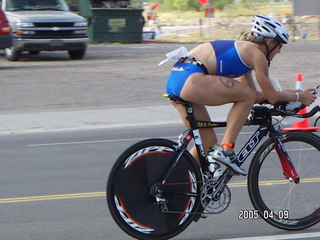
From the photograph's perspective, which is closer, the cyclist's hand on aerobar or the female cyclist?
the female cyclist

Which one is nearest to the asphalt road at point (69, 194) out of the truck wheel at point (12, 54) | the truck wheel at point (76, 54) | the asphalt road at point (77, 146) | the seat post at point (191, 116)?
the asphalt road at point (77, 146)

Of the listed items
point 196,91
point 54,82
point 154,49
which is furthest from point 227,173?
point 154,49

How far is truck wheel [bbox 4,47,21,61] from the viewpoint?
74.9ft

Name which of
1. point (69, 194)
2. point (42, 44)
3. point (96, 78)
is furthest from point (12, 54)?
point (69, 194)

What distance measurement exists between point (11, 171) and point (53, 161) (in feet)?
2.68

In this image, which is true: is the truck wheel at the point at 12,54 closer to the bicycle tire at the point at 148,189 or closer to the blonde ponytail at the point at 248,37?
the blonde ponytail at the point at 248,37

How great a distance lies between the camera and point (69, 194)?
7902 mm

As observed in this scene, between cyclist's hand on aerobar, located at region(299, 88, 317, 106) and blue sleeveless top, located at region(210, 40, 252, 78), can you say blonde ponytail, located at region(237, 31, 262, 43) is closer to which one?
blue sleeveless top, located at region(210, 40, 252, 78)

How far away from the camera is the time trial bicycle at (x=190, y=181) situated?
227 inches

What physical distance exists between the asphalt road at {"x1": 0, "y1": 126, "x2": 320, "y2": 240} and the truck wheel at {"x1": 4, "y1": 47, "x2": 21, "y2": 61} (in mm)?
10729

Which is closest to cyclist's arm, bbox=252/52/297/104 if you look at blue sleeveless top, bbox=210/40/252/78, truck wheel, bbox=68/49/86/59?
blue sleeveless top, bbox=210/40/252/78

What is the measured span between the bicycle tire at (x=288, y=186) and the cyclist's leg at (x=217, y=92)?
0.41m

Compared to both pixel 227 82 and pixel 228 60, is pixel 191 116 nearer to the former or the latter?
pixel 227 82

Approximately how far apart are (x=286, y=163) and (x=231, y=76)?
856mm
